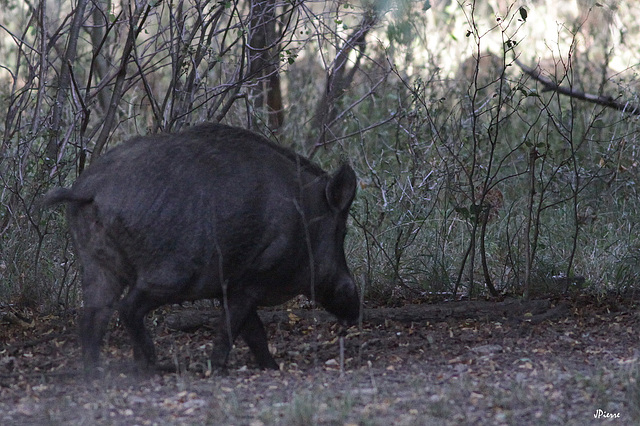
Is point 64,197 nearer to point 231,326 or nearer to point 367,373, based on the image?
point 231,326

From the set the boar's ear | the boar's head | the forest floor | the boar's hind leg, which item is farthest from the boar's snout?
the boar's hind leg

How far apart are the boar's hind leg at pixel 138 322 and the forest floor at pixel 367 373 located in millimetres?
96

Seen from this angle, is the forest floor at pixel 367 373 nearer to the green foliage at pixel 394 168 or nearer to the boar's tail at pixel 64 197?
the green foliage at pixel 394 168

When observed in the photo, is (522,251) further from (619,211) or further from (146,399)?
→ (146,399)

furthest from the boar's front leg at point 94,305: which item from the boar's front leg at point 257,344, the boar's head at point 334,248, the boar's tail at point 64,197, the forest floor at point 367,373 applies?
the boar's head at point 334,248

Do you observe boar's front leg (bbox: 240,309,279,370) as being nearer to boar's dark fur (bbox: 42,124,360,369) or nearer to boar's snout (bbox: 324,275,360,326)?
boar's dark fur (bbox: 42,124,360,369)

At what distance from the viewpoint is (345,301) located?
5.12m

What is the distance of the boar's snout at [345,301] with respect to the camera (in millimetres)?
5086

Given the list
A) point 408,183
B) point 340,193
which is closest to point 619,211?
point 408,183

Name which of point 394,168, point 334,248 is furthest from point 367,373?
point 394,168

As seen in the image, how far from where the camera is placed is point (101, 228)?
4410 millimetres

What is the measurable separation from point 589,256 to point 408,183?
56.8 inches

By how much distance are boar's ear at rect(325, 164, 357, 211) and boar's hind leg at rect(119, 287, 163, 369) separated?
1.13 meters

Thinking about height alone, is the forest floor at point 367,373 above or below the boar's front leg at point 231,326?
below
